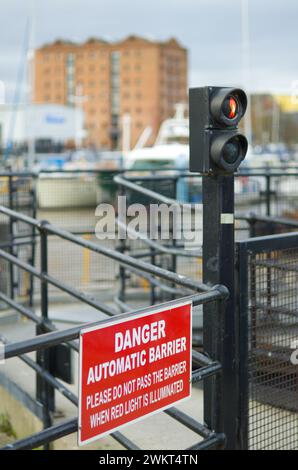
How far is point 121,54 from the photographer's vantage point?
14800 centimetres

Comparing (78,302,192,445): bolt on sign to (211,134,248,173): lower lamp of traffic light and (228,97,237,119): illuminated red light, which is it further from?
(228,97,237,119): illuminated red light

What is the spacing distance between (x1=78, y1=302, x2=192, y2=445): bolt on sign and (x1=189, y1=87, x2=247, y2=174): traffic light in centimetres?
70

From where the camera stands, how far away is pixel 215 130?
11.2 ft

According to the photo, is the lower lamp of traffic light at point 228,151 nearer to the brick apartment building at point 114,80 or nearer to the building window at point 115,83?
the brick apartment building at point 114,80

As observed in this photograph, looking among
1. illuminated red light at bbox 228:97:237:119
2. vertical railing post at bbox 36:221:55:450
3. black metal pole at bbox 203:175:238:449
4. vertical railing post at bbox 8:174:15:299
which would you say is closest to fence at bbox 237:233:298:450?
black metal pole at bbox 203:175:238:449

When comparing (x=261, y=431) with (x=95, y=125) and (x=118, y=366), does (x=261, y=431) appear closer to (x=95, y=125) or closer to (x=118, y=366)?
(x=118, y=366)

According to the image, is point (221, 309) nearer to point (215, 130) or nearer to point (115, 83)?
point (215, 130)

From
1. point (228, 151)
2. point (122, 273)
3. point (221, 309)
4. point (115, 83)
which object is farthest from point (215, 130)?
point (115, 83)

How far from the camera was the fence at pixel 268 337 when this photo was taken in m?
3.62

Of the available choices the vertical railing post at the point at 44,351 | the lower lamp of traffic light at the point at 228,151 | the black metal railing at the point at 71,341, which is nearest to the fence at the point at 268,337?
the black metal railing at the point at 71,341

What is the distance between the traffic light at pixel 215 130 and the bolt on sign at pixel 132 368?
0.70 meters

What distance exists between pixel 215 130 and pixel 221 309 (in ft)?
2.80
